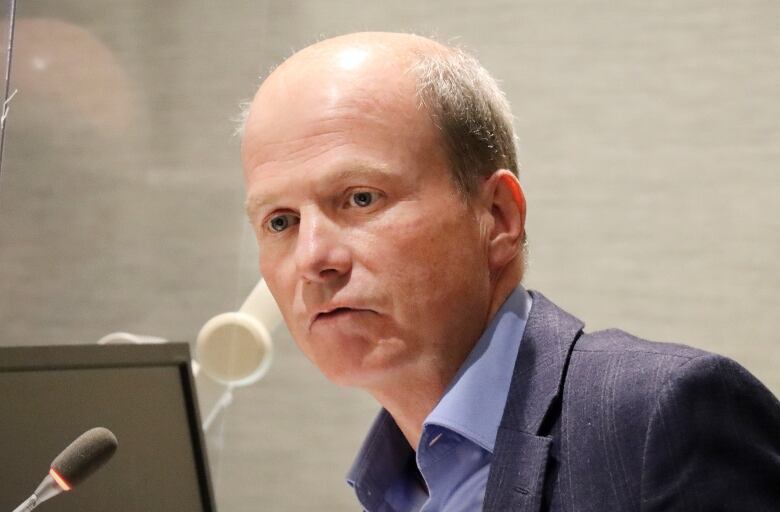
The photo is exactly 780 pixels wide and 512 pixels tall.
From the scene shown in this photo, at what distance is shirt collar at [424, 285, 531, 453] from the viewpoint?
1.09m

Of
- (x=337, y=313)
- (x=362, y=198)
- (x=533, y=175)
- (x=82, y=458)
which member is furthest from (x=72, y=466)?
(x=533, y=175)

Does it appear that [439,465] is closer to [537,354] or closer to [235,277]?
[537,354]

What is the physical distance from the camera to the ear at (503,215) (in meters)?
1.20

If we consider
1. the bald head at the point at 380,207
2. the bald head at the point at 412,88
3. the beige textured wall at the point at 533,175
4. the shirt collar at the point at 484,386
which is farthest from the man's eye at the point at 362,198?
the beige textured wall at the point at 533,175

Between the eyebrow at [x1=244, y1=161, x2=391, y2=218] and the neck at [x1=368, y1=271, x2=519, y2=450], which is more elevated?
the eyebrow at [x1=244, y1=161, x2=391, y2=218]

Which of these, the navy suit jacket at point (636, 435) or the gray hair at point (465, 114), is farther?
the gray hair at point (465, 114)

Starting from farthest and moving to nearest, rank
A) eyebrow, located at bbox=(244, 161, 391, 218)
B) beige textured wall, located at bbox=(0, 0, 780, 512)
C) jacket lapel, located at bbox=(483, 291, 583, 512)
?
beige textured wall, located at bbox=(0, 0, 780, 512) < eyebrow, located at bbox=(244, 161, 391, 218) < jacket lapel, located at bbox=(483, 291, 583, 512)

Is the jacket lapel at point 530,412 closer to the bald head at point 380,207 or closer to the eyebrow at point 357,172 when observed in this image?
the bald head at point 380,207

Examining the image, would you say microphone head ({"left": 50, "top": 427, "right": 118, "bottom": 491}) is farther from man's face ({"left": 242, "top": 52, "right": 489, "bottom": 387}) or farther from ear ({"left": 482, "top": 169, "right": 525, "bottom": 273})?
ear ({"left": 482, "top": 169, "right": 525, "bottom": 273})

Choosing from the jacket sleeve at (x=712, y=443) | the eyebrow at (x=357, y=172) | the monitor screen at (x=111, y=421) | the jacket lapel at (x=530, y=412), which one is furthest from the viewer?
the monitor screen at (x=111, y=421)

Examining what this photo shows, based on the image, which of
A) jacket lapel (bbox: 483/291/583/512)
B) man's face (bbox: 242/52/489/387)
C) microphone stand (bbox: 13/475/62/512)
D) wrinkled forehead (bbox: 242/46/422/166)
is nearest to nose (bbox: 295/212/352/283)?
man's face (bbox: 242/52/489/387)

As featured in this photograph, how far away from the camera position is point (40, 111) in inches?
66.7

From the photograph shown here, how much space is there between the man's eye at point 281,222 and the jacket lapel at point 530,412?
30cm

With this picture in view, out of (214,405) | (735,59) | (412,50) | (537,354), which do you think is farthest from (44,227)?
A: (735,59)
